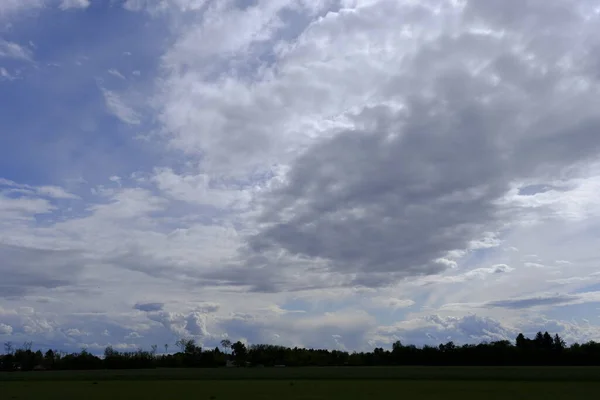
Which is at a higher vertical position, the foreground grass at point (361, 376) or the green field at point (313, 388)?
the green field at point (313, 388)

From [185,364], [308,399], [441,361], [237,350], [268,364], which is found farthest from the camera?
[237,350]

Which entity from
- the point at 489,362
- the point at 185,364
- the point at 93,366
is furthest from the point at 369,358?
the point at 93,366

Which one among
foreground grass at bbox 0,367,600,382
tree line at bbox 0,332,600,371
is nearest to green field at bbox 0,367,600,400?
foreground grass at bbox 0,367,600,382

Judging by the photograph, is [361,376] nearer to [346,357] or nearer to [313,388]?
[313,388]

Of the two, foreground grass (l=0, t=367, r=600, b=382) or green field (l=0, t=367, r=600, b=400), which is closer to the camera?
green field (l=0, t=367, r=600, b=400)

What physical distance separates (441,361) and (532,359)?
64.9ft

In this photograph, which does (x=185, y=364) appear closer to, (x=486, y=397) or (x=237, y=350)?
(x=237, y=350)

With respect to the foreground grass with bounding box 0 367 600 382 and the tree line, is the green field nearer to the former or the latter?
the foreground grass with bounding box 0 367 600 382

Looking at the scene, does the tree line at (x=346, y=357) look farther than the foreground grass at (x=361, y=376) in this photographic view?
Yes

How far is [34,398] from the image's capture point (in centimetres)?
2977

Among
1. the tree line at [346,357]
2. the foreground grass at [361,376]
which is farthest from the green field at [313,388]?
the tree line at [346,357]

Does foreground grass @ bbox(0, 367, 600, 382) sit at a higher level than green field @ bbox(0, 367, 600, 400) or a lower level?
lower

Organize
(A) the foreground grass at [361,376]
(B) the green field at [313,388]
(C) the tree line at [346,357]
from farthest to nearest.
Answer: (C) the tree line at [346,357]
(A) the foreground grass at [361,376]
(B) the green field at [313,388]

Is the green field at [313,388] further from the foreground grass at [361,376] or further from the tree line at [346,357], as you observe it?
the tree line at [346,357]
